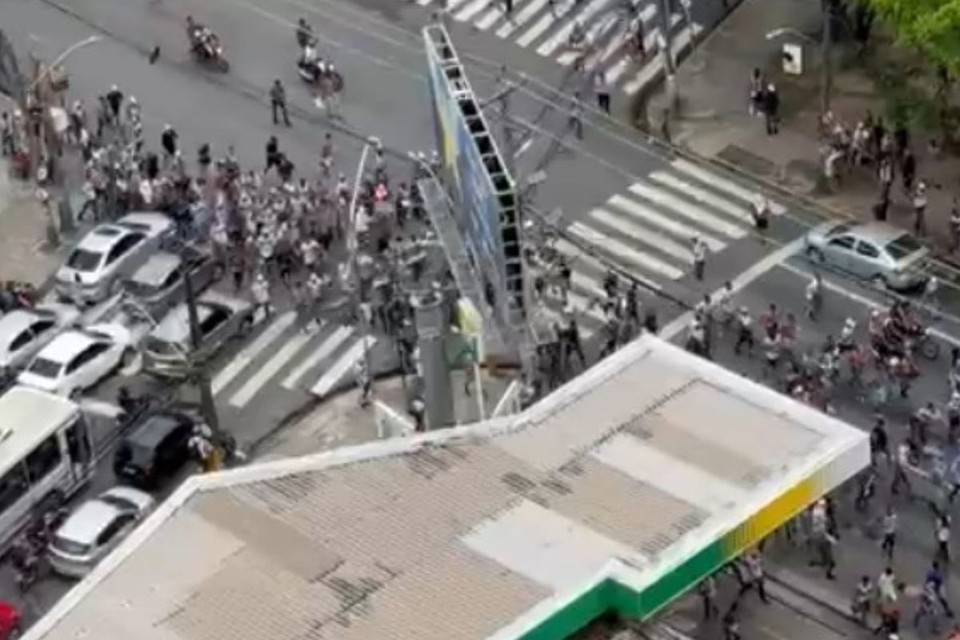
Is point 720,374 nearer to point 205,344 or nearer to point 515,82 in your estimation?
point 205,344

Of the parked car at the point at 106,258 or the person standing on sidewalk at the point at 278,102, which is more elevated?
the person standing on sidewalk at the point at 278,102

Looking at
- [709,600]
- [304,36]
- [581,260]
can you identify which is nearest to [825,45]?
[581,260]

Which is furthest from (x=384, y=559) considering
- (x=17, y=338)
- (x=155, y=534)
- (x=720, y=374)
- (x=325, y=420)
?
(x=17, y=338)

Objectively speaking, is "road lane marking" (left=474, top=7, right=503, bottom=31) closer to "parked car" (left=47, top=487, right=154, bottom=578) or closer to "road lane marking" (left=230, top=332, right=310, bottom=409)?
"road lane marking" (left=230, top=332, right=310, bottom=409)

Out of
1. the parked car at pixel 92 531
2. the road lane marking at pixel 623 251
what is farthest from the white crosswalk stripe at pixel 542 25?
the parked car at pixel 92 531

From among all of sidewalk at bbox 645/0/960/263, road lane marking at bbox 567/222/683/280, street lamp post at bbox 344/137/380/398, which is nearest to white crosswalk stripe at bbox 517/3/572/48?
sidewalk at bbox 645/0/960/263

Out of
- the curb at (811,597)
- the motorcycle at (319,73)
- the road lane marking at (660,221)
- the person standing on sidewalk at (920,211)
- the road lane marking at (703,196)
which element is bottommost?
the curb at (811,597)

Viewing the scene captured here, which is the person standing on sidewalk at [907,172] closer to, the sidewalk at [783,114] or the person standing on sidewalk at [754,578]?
the sidewalk at [783,114]
